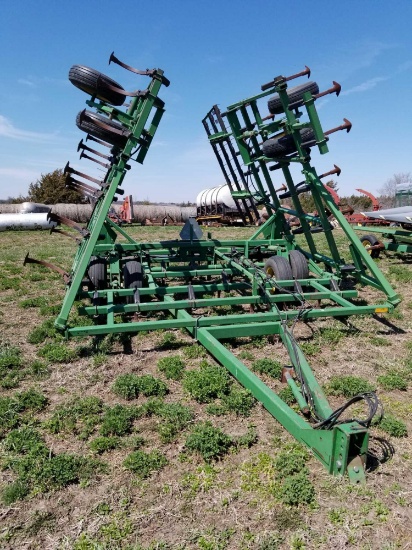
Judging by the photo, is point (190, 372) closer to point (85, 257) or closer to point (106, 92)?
point (85, 257)

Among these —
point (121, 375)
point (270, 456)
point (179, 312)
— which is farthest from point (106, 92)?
point (270, 456)

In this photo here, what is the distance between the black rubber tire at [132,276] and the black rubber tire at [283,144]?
10.3 ft

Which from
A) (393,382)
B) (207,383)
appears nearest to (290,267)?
(393,382)

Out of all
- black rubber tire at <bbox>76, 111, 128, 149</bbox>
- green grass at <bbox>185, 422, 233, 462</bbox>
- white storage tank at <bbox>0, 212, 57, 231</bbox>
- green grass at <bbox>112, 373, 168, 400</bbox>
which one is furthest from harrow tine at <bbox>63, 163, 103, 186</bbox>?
white storage tank at <bbox>0, 212, 57, 231</bbox>

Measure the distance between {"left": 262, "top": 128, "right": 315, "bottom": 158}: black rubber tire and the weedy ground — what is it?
3466 mm

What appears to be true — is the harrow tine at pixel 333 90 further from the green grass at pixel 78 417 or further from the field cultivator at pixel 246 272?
the green grass at pixel 78 417

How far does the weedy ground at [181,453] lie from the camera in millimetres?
2510

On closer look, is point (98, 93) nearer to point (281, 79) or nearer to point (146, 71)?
point (146, 71)

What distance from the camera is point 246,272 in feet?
22.3

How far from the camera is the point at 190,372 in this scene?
4.52m

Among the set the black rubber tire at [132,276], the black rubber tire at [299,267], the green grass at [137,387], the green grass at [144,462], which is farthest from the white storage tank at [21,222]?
the green grass at [144,462]

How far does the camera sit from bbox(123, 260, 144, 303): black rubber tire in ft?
21.5

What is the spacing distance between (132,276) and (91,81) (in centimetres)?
287

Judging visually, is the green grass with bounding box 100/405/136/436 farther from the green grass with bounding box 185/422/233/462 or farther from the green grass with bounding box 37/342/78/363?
the green grass with bounding box 37/342/78/363
